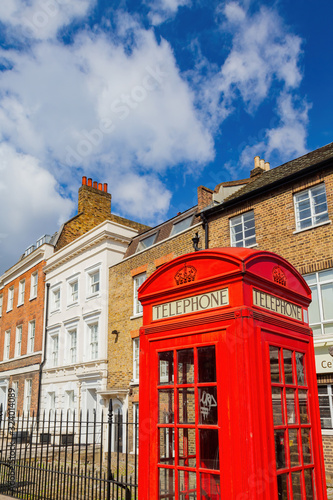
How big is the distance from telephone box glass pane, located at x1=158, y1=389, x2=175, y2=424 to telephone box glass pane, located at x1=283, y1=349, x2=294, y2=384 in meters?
1.03

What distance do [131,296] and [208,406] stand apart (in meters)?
16.9

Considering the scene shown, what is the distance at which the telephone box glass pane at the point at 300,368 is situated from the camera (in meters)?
4.18

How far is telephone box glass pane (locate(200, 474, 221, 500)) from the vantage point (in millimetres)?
3605

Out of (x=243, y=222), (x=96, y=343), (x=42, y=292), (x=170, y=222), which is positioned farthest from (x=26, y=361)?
(x=243, y=222)

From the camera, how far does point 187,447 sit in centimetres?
405

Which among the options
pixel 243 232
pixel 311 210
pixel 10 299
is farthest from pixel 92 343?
pixel 311 210

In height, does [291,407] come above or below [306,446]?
above

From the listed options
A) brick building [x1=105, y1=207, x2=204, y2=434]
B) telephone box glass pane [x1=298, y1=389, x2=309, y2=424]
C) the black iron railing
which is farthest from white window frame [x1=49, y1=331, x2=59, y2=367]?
telephone box glass pane [x1=298, y1=389, x2=309, y2=424]

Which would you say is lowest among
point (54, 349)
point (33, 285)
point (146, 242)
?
point (54, 349)

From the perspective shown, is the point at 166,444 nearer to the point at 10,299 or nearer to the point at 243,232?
the point at 243,232

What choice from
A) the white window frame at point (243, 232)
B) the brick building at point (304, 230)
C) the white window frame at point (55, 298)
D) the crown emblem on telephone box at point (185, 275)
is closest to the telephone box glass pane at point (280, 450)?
the crown emblem on telephone box at point (185, 275)

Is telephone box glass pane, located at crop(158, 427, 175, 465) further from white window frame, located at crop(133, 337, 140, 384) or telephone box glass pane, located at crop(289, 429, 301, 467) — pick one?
white window frame, located at crop(133, 337, 140, 384)

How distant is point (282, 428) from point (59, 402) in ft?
72.1

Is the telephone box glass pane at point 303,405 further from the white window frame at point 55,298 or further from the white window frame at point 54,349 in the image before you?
the white window frame at point 55,298
